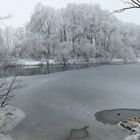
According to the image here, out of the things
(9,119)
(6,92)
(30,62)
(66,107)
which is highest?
(30,62)

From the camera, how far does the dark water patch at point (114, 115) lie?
14115mm

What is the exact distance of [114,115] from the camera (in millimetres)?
15250

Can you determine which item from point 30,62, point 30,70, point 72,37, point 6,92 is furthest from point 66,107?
point 72,37

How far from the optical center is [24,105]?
18.2 meters

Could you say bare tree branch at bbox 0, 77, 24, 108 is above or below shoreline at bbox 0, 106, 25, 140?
above

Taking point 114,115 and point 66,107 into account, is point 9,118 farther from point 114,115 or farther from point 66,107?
point 114,115

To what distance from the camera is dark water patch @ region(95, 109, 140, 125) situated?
14115 mm

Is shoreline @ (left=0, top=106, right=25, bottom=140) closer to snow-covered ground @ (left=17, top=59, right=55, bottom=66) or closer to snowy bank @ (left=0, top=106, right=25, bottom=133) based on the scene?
snowy bank @ (left=0, top=106, right=25, bottom=133)

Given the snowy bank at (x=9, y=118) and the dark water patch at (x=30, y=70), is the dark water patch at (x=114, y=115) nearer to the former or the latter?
the snowy bank at (x=9, y=118)

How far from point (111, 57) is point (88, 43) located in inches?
276

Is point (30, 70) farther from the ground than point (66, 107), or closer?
farther from the ground

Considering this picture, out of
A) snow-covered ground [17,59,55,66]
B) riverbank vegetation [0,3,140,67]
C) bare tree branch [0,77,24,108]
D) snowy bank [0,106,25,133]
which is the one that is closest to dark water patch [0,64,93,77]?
snow-covered ground [17,59,55,66]

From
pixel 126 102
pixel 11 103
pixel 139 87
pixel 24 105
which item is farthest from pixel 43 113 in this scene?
pixel 139 87

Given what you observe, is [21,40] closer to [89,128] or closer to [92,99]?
[92,99]
